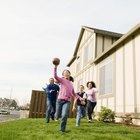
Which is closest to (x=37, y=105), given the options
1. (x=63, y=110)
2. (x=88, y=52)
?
(x=88, y=52)

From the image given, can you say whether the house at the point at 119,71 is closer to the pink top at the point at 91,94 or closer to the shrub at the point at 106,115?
the shrub at the point at 106,115

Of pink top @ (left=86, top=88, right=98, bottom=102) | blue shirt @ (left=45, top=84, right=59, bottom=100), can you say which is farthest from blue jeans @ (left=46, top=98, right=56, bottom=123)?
pink top @ (left=86, top=88, right=98, bottom=102)

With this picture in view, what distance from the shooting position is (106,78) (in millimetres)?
13211

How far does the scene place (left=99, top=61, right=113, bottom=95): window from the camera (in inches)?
489

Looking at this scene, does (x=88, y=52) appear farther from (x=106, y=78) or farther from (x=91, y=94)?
(x=91, y=94)

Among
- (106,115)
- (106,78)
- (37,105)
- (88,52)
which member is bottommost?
(106,115)

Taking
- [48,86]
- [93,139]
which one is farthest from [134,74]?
[93,139]

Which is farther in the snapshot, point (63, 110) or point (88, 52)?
point (88, 52)

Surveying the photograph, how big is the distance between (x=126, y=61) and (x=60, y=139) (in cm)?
646

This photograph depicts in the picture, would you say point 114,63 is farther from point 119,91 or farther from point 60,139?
point 60,139

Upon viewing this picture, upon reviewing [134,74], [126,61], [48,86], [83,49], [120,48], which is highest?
[83,49]

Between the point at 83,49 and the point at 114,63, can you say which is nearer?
the point at 114,63

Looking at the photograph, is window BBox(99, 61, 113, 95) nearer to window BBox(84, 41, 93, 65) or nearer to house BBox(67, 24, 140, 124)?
house BBox(67, 24, 140, 124)

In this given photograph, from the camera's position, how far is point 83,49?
69.7 ft
